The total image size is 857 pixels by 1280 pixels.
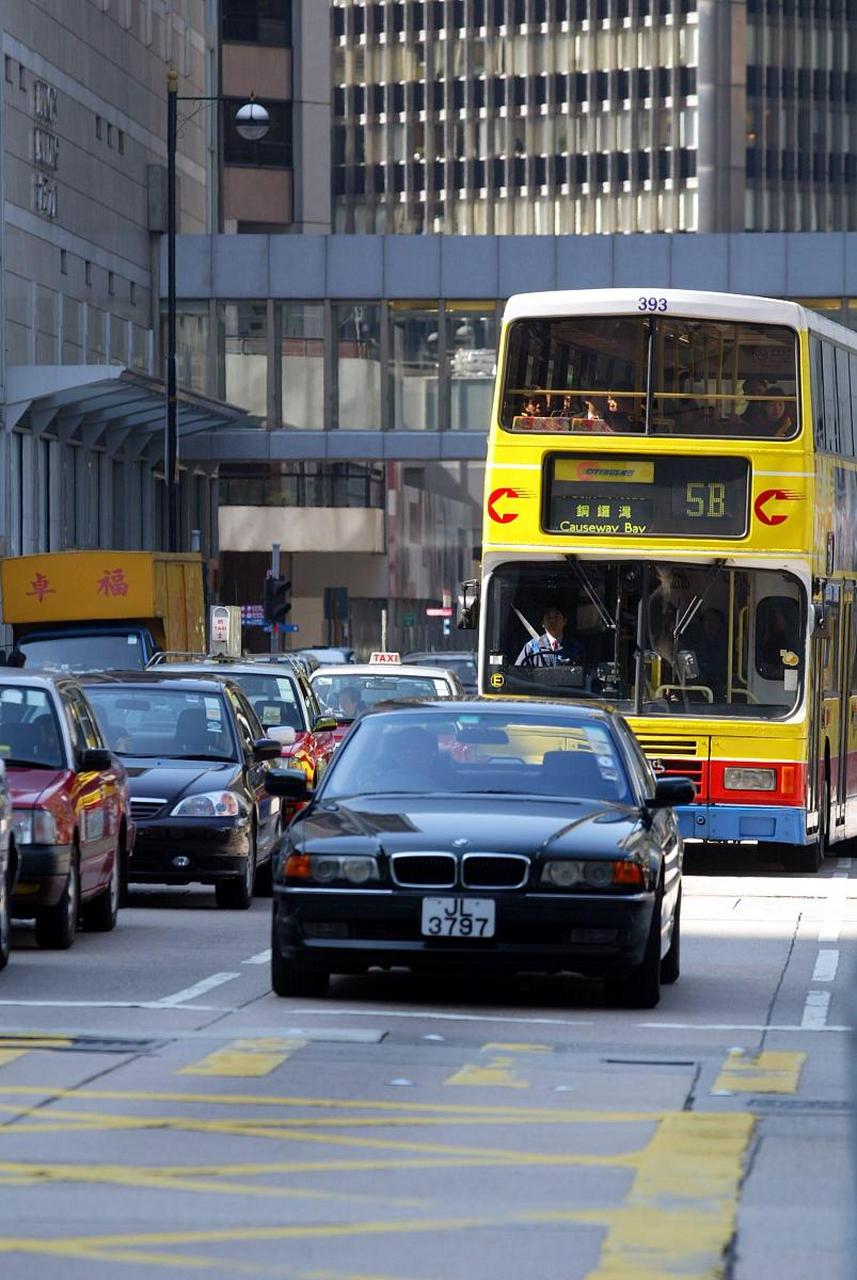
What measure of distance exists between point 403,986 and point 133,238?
54.5 metres

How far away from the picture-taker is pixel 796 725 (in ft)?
77.6

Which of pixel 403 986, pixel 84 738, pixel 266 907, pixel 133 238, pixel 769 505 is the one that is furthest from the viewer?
pixel 133 238

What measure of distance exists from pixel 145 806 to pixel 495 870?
25.1ft

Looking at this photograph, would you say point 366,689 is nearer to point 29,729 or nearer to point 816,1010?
point 29,729

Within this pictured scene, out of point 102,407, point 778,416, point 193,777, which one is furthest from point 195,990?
point 102,407

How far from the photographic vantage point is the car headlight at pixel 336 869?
1278 cm

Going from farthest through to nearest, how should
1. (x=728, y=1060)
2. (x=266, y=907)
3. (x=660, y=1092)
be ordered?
1. (x=266, y=907)
2. (x=728, y=1060)
3. (x=660, y=1092)

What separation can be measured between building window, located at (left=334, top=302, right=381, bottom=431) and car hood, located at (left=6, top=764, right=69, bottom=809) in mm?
51306

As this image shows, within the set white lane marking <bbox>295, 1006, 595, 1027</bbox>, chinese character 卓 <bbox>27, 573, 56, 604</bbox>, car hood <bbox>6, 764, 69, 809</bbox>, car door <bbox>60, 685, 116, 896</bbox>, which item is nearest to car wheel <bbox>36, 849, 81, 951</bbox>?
car door <bbox>60, 685, 116, 896</bbox>

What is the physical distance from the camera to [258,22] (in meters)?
110

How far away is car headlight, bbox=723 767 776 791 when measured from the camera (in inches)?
932

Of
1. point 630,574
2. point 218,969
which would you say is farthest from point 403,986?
point 630,574

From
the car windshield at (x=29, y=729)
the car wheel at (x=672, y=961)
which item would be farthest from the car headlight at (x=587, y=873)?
the car windshield at (x=29, y=729)

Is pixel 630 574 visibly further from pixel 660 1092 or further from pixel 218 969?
pixel 660 1092
